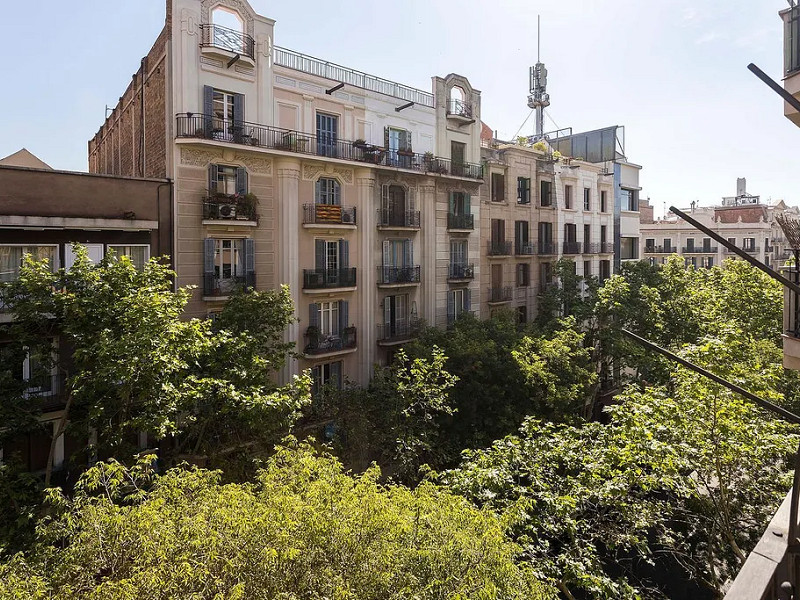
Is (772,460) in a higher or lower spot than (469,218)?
lower

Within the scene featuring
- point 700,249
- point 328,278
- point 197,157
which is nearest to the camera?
point 197,157

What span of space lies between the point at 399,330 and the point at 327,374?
4742mm

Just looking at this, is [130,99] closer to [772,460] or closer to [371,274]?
[371,274]

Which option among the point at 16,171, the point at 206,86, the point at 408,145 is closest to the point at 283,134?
the point at 206,86

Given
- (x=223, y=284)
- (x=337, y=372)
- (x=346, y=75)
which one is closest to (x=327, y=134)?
(x=346, y=75)

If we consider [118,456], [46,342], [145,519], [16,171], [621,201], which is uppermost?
[621,201]

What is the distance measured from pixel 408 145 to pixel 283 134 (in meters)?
7.69

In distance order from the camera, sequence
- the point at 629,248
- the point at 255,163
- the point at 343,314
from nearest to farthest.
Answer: the point at 255,163 < the point at 343,314 < the point at 629,248

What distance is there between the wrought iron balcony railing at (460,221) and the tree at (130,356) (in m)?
16.0

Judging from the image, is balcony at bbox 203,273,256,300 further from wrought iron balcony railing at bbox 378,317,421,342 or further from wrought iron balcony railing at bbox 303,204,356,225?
wrought iron balcony railing at bbox 378,317,421,342

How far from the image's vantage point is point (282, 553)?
298 inches

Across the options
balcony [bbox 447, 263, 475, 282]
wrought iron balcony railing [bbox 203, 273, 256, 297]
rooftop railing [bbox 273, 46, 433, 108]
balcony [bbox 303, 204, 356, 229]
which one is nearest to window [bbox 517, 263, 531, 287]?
balcony [bbox 447, 263, 475, 282]

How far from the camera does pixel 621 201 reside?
42.3 metres

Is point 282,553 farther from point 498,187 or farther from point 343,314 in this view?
point 498,187
